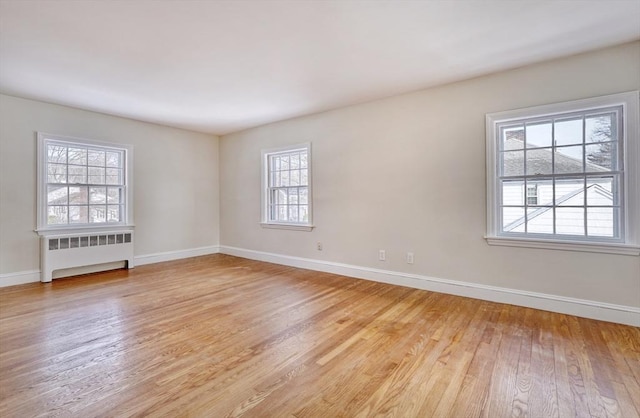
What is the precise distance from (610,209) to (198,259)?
5936 mm

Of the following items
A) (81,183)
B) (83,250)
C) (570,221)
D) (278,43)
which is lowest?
(83,250)

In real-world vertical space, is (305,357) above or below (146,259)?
below

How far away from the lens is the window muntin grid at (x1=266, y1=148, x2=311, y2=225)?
5102 mm

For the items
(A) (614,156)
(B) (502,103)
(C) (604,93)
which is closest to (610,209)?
(A) (614,156)

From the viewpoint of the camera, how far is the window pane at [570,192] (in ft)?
9.67

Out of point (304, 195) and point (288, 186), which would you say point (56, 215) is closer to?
point (288, 186)

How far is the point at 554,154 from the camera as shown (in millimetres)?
3061

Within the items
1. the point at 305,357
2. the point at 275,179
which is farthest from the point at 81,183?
the point at 305,357

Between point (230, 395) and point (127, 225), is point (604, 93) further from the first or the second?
point (127, 225)

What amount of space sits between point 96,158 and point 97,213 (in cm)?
89

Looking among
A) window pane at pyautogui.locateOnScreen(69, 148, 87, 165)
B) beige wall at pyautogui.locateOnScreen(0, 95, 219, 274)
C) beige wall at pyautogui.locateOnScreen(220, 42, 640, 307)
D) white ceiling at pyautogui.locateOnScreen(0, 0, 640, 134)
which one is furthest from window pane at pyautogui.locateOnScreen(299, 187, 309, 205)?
window pane at pyautogui.locateOnScreen(69, 148, 87, 165)

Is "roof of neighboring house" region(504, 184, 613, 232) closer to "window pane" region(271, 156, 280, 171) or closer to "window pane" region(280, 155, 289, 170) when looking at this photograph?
"window pane" region(280, 155, 289, 170)

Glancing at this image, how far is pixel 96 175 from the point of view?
4.81 m

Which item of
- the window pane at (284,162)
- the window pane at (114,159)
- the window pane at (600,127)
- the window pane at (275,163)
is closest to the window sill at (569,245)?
the window pane at (600,127)
